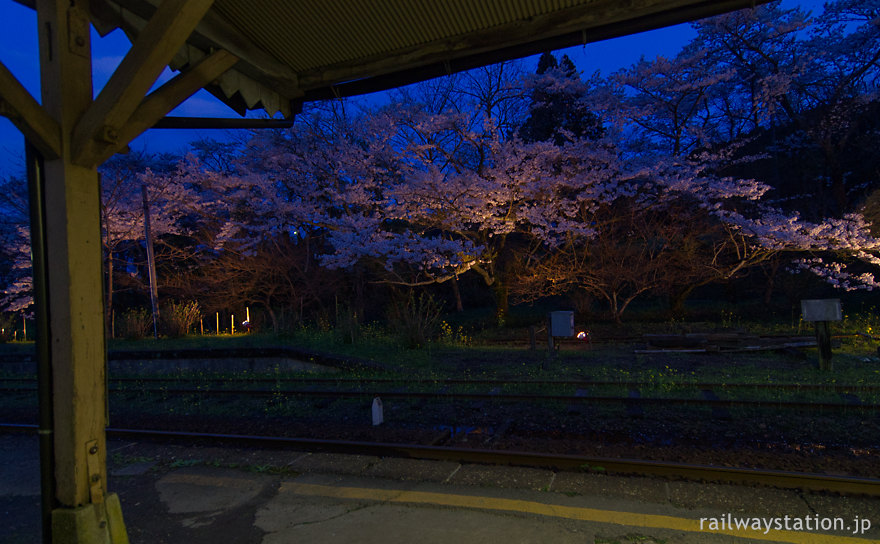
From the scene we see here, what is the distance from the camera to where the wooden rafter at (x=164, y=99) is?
3.14 m

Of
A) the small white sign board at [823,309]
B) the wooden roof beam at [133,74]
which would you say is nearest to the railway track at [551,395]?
the small white sign board at [823,309]

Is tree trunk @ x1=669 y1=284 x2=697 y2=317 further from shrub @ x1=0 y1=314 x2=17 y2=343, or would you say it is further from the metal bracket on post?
shrub @ x1=0 y1=314 x2=17 y2=343

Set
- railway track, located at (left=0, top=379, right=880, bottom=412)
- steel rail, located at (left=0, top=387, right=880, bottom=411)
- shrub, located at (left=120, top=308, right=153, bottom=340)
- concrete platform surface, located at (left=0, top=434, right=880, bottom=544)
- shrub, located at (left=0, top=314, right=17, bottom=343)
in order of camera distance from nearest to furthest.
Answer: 1. concrete platform surface, located at (left=0, top=434, right=880, bottom=544)
2. steel rail, located at (left=0, top=387, right=880, bottom=411)
3. railway track, located at (left=0, top=379, right=880, bottom=412)
4. shrub, located at (left=120, top=308, right=153, bottom=340)
5. shrub, located at (left=0, top=314, right=17, bottom=343)

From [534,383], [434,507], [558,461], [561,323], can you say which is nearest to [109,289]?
[561,323]

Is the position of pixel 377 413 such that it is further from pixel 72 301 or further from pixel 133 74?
pixel 133 74

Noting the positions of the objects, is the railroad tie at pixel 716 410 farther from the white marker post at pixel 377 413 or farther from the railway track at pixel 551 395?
the white marker post at pixel 377 413

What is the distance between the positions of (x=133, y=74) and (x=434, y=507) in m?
3.85

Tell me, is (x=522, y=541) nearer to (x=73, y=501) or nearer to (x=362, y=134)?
(x=73, y=501)

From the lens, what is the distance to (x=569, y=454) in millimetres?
5340

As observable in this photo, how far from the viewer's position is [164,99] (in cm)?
329

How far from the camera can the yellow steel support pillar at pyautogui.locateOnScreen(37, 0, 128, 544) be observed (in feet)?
9.72

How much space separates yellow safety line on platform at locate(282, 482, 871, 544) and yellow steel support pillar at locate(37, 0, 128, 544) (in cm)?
197

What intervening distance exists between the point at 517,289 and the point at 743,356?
7966 millimetres

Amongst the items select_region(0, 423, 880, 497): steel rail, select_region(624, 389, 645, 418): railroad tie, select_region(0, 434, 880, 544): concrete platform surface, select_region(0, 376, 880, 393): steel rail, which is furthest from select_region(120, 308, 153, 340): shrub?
select_region(624, 389, 645, 418): railroad tie
